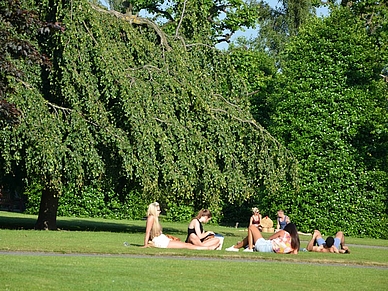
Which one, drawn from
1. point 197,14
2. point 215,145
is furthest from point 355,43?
point 215,145

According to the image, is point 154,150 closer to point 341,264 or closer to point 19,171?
point 19,171

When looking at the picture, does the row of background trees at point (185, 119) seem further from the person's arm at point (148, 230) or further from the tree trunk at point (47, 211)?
the person's arm at point (148, 230)

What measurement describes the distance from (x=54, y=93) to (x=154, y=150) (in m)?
3.24

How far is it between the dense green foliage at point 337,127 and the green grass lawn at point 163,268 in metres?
14.1

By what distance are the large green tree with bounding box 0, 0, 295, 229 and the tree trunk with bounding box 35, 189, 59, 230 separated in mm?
33

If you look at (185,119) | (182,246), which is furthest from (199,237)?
(185,119)

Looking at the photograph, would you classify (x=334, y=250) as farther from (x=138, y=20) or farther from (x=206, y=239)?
(x=138, y=20)

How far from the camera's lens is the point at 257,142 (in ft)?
87.6

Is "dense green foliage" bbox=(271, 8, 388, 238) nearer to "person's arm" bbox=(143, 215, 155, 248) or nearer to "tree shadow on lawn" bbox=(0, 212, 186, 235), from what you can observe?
"tree shadow on lawn" bbox=(0, 212, 186, 235)

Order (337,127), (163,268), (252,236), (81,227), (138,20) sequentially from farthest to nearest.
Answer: (337,127), (81,227), (138,20), (252,236), (163,268)

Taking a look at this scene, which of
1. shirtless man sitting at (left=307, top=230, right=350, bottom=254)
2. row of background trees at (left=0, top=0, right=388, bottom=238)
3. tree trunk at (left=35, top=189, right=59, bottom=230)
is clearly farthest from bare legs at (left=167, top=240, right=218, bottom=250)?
tree trunk at (left=35, top=189, right=59, bottom=230)

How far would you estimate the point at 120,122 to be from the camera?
23.7 meters

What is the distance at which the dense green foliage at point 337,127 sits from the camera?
34844 millimetres

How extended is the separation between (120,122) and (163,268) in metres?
10.0
